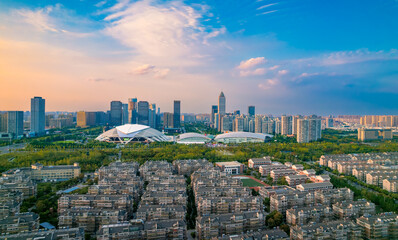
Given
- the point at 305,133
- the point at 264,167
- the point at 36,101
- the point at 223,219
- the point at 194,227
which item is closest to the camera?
the point at 223,219

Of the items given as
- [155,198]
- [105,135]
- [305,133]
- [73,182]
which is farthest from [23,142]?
[305,133]

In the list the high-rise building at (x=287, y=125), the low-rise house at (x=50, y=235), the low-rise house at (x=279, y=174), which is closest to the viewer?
the low-rise house at (x=50, y=235)

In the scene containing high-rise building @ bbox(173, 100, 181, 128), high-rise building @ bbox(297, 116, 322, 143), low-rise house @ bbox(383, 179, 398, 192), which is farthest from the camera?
high-rise building @ bbox(173, 100, 181, 128)

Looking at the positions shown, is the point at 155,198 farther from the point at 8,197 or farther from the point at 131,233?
the point at 8,197

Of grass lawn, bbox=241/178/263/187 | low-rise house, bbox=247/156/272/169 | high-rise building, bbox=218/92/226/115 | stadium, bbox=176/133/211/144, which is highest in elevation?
high-rise building, bbox=218/92/226/115

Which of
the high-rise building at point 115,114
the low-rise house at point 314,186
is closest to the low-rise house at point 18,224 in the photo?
the low-rise house at point 314,186

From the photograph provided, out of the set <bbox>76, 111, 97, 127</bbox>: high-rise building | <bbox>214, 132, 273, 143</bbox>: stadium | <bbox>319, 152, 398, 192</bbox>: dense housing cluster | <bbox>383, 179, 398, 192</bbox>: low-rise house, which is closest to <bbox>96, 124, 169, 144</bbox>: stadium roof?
<bbox>214, 132, 273, 143</bbox>: stadium

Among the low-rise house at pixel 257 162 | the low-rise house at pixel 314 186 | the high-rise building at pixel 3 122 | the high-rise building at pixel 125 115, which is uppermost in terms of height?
the high-rise building at pixel 125 115

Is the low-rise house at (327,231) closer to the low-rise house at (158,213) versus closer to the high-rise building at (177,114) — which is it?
the low-rise house at (158,213)

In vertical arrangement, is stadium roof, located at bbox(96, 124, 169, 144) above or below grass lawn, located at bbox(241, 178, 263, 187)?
above

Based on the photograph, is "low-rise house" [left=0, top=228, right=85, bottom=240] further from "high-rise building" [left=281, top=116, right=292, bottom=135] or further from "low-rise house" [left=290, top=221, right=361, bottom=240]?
"high-rise building" [left=281, top=116, right=292, bottom=135]

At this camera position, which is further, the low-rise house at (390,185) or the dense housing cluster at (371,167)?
the dense housing cluster at (371,167)
